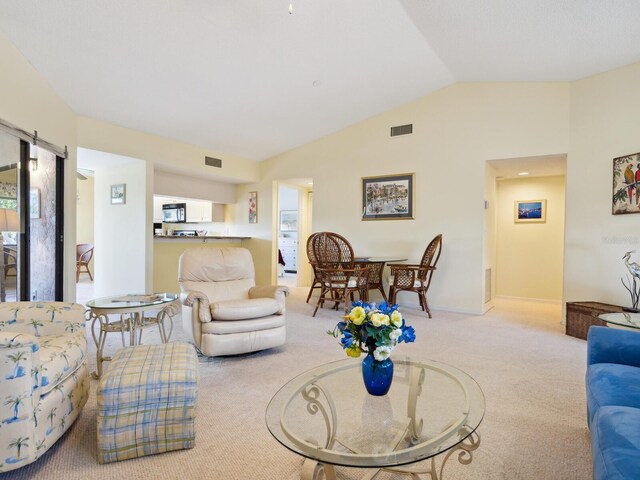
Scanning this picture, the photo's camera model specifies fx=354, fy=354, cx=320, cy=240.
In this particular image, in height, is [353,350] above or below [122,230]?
below

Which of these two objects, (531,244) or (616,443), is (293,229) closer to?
(531,244)

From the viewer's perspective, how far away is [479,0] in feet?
9.83

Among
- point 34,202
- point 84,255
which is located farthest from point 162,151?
point 84,255

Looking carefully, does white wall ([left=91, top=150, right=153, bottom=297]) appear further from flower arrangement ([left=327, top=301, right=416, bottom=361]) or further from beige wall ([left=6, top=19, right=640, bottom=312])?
flower arrangement ([left=327, top=301, right=416, bottom=361])

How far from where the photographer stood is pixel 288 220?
9953mm

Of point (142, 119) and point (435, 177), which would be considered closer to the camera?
point (142, 119)

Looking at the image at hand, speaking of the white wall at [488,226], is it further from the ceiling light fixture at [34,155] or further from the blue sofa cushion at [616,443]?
the ceiling light fixture at [34,155]

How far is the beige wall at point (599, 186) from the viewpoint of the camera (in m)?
3.72

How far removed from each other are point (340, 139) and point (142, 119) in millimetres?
2951

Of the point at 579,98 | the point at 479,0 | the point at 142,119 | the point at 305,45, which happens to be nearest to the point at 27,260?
the point at 142,119

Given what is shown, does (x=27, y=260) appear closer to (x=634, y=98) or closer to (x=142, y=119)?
(x=142, y=119)

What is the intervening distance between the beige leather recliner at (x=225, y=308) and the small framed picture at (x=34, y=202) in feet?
5.11

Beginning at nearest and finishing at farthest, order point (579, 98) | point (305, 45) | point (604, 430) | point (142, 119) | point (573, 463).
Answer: point (604, 430), point (573, 463), point (305, 45), point (579, 98), point (142, 119)

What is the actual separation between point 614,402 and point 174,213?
8183 millimetres
